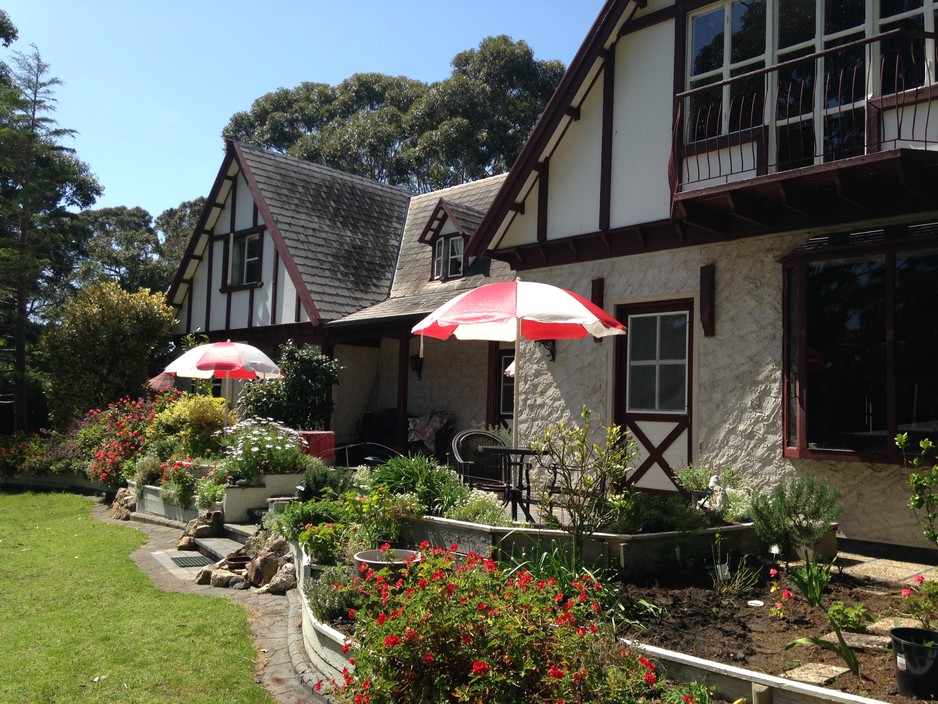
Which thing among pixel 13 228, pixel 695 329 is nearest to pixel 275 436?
pixel 695 329

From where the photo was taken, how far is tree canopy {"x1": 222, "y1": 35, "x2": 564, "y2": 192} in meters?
32.1

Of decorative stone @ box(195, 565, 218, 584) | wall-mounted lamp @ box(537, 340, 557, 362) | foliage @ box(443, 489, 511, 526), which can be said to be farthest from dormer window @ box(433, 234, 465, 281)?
foliage @ box(443, 489, 511, 526)

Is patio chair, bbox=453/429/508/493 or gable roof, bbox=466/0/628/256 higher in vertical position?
gable roof, bbox=466/0/628/256

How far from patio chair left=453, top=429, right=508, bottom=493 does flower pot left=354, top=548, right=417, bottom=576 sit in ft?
8.67

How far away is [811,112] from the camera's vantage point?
8.02 metres

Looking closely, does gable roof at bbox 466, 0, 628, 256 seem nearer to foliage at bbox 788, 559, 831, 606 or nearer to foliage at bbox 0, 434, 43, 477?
foliage at bbox 788, 559, 831, 606

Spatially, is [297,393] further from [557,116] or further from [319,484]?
[557,116]

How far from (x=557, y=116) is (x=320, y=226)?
927cm

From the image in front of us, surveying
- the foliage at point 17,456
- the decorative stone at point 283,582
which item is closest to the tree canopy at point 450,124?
the foliage at point 17,456

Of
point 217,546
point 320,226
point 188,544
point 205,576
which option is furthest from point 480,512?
point 320,226

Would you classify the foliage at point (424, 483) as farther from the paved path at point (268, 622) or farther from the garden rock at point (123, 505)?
the garden rock at point (123, 505)

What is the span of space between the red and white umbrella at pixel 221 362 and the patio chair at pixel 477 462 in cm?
519

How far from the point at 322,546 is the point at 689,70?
6849mm

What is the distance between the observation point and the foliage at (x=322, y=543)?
689 cm
